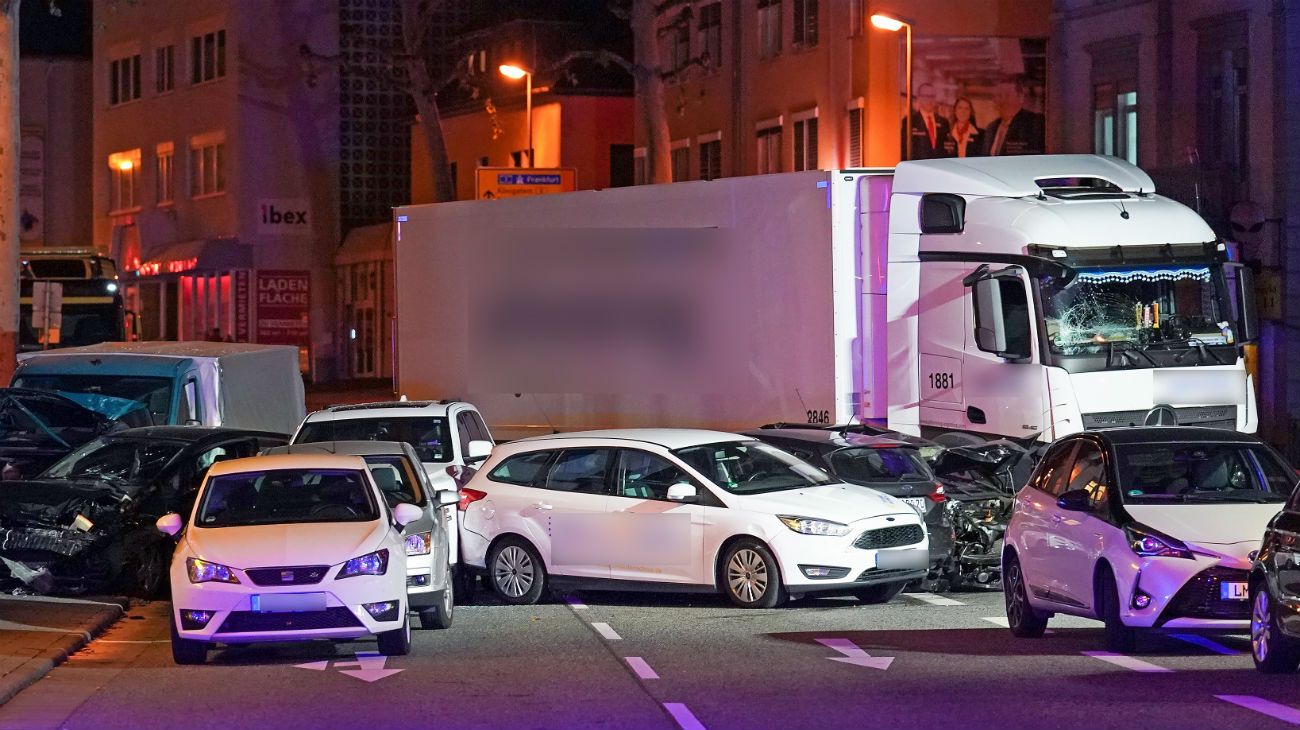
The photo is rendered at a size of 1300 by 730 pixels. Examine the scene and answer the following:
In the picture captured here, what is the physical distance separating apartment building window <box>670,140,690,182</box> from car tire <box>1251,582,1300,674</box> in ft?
127

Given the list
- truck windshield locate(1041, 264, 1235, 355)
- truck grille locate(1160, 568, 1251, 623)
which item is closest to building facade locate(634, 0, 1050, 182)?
truck windshield locate(1041, 264, 1235, 355)

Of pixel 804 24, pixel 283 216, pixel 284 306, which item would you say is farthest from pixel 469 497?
pixel 283 216

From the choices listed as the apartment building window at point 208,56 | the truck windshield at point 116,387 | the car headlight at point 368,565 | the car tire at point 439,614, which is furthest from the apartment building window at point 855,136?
the car headlight at point 368,565

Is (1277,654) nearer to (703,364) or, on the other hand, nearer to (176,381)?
(703,364)

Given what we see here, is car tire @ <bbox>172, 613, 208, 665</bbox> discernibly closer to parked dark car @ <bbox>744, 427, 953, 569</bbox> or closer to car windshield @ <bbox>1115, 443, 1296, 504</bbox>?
car windshield @ <bbox>1115, 443, 1296, 504</bbox>

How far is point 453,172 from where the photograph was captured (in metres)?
61.9

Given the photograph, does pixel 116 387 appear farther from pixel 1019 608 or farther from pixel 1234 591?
pixel 1234 591

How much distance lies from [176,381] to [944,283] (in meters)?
8.99

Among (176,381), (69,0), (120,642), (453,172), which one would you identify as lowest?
(120,642)

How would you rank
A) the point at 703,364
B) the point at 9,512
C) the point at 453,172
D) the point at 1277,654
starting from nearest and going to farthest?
the point at 1277,654 → the point at 9,512 → the point at 703,364 → the point at 453,172

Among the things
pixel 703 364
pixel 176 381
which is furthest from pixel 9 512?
pixel 703 364

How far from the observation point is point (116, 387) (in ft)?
76.1

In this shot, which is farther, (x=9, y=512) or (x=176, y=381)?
(x=176, y=381)

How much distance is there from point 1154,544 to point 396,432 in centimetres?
929
